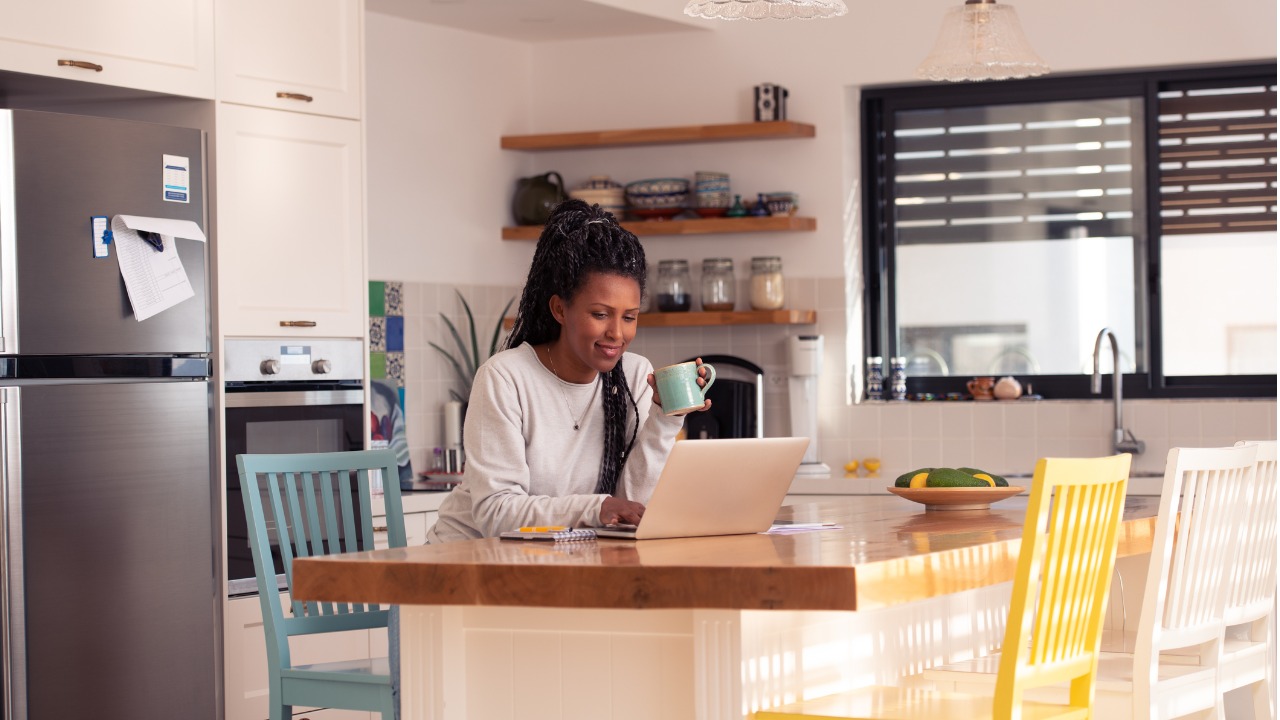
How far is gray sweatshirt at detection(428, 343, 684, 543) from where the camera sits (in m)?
2.45

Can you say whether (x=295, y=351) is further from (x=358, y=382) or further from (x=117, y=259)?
(x=117, y=259)

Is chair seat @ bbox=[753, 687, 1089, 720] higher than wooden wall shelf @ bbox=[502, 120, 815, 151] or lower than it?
lower

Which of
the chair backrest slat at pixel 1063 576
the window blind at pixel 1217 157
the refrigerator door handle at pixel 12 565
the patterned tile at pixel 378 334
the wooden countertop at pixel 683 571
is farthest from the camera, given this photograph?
the window blind at pixel 1217 157

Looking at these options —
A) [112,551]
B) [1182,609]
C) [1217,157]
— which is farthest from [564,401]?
[1217,157]

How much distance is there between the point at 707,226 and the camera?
5.05 metres

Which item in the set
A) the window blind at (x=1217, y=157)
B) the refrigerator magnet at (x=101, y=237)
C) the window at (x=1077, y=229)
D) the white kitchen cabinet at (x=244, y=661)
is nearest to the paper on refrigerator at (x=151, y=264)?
the refrigerator magnet at (x=101, y=237)

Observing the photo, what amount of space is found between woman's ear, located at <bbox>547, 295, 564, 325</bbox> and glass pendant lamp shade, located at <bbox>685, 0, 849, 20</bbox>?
643 millimetres

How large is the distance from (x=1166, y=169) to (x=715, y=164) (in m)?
1.57

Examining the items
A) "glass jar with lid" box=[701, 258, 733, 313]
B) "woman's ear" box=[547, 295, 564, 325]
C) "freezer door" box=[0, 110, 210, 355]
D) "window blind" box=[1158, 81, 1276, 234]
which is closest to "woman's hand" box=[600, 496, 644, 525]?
"woman's ear" box=[547, 295, 564, 325]

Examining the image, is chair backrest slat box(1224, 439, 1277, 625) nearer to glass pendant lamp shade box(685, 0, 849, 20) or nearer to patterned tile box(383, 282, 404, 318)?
glass pendant lamp shade box(685, 0, 849, 20)

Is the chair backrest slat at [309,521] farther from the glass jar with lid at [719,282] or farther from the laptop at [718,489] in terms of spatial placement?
the glass jar with lid at [719,282]

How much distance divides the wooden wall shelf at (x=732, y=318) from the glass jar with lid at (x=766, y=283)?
0.04m

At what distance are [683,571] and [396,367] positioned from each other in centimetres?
318

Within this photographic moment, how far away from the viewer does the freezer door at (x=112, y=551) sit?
3.28 meters
